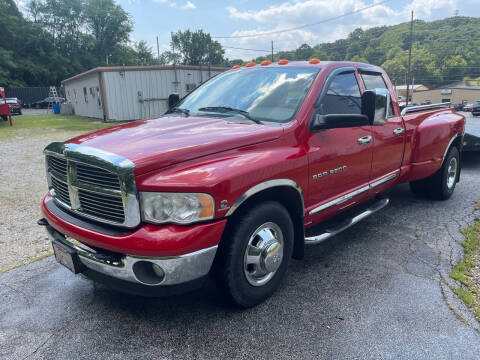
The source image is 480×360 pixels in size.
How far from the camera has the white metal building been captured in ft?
70.0

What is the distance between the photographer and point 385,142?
4043mm

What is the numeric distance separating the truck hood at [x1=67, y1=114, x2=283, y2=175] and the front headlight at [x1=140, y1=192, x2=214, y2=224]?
7.3 inches

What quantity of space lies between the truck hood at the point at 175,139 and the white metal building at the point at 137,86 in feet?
65.1

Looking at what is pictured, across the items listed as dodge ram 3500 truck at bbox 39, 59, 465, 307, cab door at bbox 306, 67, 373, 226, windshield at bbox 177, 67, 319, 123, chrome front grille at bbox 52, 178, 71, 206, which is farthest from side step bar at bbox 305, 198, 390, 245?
chrome front grille at bbox 52, 178, 71, 206

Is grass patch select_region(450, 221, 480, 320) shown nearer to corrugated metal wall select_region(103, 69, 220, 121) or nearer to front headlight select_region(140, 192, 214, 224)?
front headlight select_region(140, 192, 214, 224)

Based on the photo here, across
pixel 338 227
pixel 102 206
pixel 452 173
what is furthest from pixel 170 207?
pixel 452 173

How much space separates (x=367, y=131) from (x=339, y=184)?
70 centimetres

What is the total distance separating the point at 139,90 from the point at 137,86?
0.26 m

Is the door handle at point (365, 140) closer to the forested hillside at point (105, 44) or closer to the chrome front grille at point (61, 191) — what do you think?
the chrome front grille at point (61, 191)

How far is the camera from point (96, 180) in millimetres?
2430

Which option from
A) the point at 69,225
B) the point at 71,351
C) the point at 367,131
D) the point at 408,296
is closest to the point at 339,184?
the point at 367,131

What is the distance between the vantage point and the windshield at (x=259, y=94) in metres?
3.22

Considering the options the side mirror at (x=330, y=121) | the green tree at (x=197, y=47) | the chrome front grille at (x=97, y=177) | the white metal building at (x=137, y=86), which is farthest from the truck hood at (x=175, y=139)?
the green tree at (x=197, y=47)

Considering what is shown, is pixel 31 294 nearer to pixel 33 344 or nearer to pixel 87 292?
pixel 87 292
